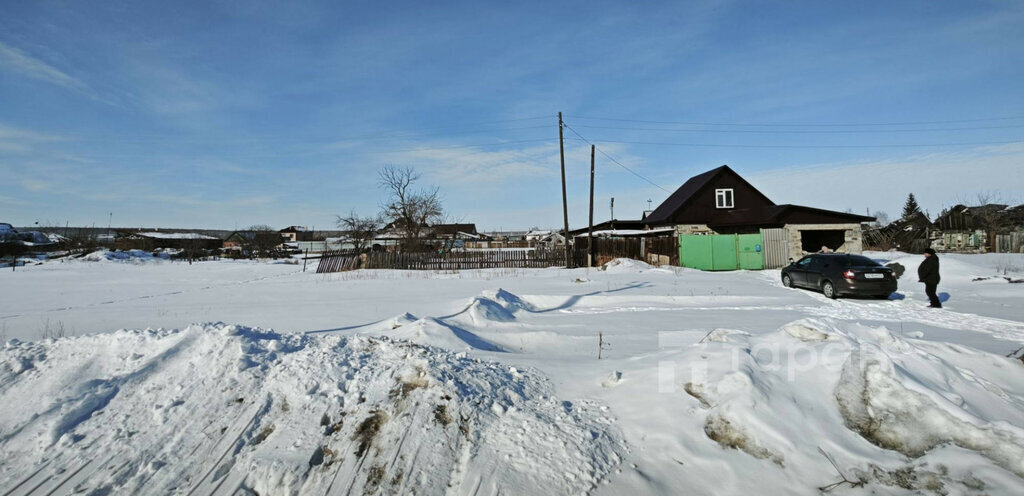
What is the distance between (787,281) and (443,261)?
16.2 meters

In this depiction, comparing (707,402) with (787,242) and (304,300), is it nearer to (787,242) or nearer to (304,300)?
(304,300)

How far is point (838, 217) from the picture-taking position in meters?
25.7

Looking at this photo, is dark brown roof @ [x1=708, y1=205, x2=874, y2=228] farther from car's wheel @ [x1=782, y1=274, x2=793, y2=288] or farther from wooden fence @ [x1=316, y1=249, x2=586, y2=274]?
car's wheel @ [x1=782, y1=274, x2=793, y2=288]

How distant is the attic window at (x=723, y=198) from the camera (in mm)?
30906

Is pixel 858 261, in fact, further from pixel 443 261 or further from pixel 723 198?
pixel 723 198

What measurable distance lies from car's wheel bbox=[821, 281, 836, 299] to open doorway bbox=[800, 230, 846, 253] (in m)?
15.6

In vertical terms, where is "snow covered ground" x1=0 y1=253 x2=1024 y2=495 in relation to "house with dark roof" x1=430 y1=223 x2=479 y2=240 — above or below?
below

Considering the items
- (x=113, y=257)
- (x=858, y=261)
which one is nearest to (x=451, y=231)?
(x=113, y=257)

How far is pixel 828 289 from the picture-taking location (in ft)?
41.2

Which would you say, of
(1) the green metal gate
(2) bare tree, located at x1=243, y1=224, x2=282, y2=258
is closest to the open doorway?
(1) the green metal gate

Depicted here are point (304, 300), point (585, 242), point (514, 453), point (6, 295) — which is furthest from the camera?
point (585, 242)

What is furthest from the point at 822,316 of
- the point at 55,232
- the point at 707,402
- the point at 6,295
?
the point at 55,232

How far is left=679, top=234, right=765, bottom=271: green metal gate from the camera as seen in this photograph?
2194 cm

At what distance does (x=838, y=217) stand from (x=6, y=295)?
3643 centimetres
